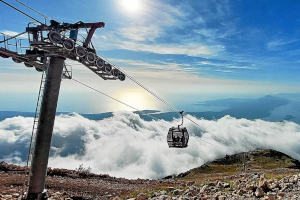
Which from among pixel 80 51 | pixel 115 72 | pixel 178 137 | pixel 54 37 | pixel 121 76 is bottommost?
pixel 178 137

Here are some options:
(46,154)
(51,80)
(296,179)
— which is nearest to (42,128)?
(46,154)

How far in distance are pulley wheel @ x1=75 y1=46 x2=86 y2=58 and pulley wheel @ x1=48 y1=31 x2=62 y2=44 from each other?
64.6 inches

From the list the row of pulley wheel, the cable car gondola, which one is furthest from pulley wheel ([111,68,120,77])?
the cable car gondola

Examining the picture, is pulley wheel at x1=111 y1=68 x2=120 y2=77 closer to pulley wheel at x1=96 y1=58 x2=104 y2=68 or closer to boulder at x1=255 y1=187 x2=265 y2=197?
pulley wheel at x1=96 y1=58 x2=104 y2=68

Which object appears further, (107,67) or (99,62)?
(107,67)

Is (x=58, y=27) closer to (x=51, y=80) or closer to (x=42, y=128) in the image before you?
(x=51, y=80)

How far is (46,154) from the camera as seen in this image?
16906 mm

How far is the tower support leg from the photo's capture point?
16.6 meters

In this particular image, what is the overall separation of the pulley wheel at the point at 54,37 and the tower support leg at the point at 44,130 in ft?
5.32

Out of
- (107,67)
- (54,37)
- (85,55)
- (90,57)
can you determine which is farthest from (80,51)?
(107,67)

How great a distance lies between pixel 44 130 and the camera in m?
16.7

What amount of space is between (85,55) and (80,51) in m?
0.57

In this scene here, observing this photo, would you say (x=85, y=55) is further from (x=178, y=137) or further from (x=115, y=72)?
(x=178, y=137)

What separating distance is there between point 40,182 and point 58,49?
9.57 metres
